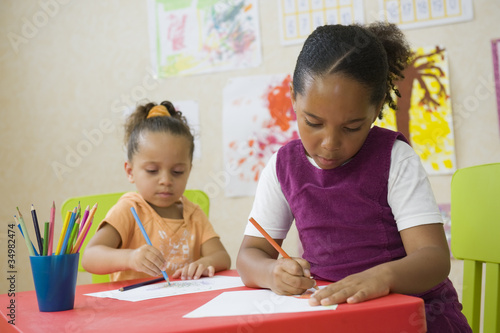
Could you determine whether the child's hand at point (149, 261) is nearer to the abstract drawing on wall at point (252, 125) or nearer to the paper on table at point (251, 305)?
the paper on table at point (251, 305)

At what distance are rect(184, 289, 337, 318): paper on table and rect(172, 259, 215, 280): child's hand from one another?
0.96 feet

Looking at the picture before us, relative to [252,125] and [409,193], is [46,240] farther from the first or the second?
[252,125]

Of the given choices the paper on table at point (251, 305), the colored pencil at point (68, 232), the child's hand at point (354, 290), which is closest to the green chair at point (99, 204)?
the colored pencil at point (68, 232)

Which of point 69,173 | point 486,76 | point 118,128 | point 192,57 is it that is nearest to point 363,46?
point 486,76

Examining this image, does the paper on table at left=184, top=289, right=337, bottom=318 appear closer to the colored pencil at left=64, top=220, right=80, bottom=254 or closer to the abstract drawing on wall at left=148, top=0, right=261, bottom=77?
the colored pencil at left=64, top=220, right=80, bottom=254

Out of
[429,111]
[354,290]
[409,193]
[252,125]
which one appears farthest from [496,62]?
[354,290]

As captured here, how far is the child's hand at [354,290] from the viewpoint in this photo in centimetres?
67

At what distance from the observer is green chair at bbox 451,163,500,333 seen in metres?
1.11

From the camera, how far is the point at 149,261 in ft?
3.53

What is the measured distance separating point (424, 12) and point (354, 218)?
137cm

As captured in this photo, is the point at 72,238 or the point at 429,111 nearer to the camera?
the point at 72,238

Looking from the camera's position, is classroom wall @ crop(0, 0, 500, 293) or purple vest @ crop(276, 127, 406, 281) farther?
classroom wall @ crop(0, 0, 500, 293)

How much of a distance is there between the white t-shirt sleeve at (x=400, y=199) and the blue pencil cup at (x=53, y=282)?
0.37 m

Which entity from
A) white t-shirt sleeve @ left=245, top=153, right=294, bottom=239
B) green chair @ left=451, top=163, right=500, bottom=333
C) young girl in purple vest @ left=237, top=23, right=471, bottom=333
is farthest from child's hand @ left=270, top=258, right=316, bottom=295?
green chair @ left=451, top=163, right=500, bottom=333
